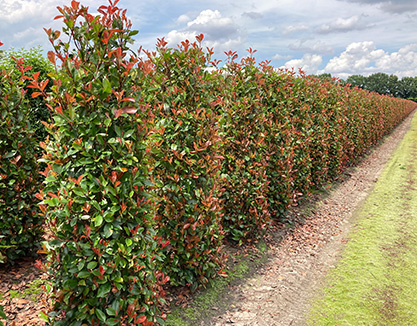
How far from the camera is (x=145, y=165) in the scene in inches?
116

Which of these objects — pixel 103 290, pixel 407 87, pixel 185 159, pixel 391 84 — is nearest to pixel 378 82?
pixel 391 84

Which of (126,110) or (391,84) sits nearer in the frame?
(126,110)

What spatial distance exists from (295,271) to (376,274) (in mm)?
1378

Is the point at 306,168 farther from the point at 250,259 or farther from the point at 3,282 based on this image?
the point at 3,282

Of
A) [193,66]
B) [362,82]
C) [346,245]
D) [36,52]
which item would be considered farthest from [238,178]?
[362,82]

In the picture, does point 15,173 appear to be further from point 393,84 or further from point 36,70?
point 393,84

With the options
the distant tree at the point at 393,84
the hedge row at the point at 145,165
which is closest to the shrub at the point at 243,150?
the hedge row at the point at 145,165

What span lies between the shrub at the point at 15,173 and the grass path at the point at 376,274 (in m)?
4.16

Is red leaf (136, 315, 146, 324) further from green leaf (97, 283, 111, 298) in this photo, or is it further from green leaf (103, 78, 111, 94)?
green leaf (103, 78, 111, 94)

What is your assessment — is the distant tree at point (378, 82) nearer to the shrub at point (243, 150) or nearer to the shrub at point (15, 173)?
the shrub at point (243, 150)

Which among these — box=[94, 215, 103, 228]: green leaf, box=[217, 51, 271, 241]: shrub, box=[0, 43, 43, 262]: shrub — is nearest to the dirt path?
box=[217, 51, 271, 241]: shrub

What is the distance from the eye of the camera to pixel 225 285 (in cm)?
456

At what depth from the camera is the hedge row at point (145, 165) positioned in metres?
2.65

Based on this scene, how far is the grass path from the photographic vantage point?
432 cm
